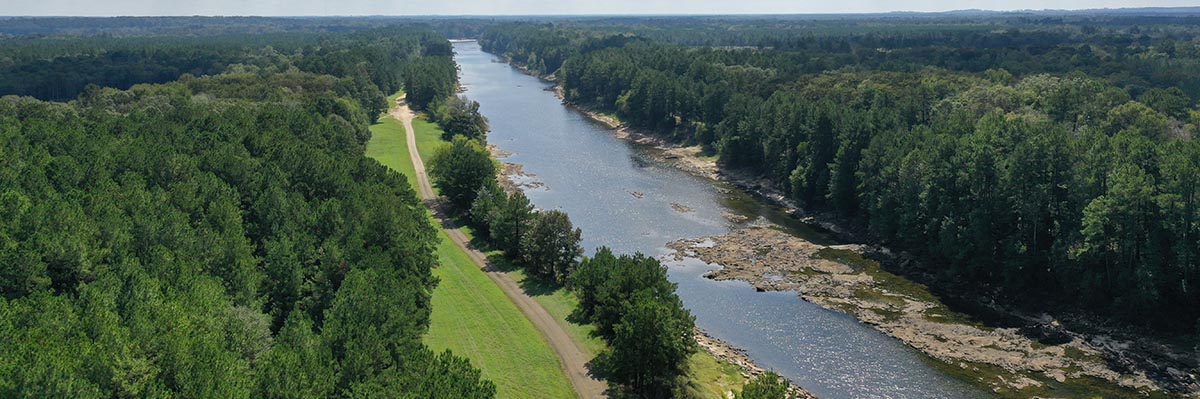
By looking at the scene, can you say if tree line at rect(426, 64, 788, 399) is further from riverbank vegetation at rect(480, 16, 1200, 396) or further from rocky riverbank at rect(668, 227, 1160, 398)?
riverbank vegetation at rect(480, 16, 1200, 396)

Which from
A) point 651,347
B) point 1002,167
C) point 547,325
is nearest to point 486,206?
point 547,325

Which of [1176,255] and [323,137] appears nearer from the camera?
[1176,255]

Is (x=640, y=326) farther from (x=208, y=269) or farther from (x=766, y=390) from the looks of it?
(x=208, y=269)

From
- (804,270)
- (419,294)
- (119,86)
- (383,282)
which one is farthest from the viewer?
(119,86)

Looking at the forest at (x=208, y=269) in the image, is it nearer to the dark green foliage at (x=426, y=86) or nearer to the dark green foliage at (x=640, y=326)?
the dark green foliage at (x=640, y=326)

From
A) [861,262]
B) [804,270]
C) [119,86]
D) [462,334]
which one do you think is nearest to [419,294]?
[462,334]

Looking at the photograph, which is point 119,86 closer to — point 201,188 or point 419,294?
point 201,188

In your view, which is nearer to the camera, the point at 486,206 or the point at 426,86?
the point at 486,206

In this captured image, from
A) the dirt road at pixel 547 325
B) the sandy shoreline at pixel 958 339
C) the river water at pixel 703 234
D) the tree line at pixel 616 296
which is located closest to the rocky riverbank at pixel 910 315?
the sandy shoreline at pixel 958 339

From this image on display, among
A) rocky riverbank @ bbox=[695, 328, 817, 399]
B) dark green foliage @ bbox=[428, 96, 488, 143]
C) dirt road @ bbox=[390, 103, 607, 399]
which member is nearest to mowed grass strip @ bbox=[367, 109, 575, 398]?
dirt road @ bbox=[390, 103, 607, 399]
